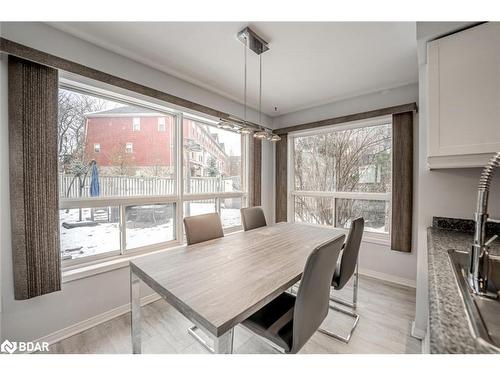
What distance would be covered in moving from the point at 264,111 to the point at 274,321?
129 inches

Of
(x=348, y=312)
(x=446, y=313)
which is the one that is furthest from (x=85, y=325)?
(x=446, y=313)

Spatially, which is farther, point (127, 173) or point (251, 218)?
point (251, 218)

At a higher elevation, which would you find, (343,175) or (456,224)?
(343,175)

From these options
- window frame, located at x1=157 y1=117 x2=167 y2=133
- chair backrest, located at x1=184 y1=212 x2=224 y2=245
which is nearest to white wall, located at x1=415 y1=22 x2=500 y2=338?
chair backrest, located at x1=184 y1=212 x2=224 y2=245

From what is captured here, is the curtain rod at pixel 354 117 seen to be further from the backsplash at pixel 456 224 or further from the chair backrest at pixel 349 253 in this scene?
the chair backrest at pixel 349 253

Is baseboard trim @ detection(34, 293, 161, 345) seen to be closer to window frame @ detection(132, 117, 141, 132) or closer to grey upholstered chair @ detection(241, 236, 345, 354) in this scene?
grey upholstered chair @ detection(241, 236, 345, 354)

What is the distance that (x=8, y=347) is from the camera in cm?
153

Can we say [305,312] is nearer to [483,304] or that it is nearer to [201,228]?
[483,304]

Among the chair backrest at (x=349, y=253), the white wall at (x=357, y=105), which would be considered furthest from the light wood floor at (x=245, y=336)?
the white wall at (x=357, y=105)

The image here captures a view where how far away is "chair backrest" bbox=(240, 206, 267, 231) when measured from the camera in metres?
2.48

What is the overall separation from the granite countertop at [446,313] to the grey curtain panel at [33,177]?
2.33 m

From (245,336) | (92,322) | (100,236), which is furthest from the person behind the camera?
(100,236)

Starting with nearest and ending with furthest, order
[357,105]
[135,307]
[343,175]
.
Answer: [135,307], [357,105], [343,175]

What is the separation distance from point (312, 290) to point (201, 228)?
118cm
